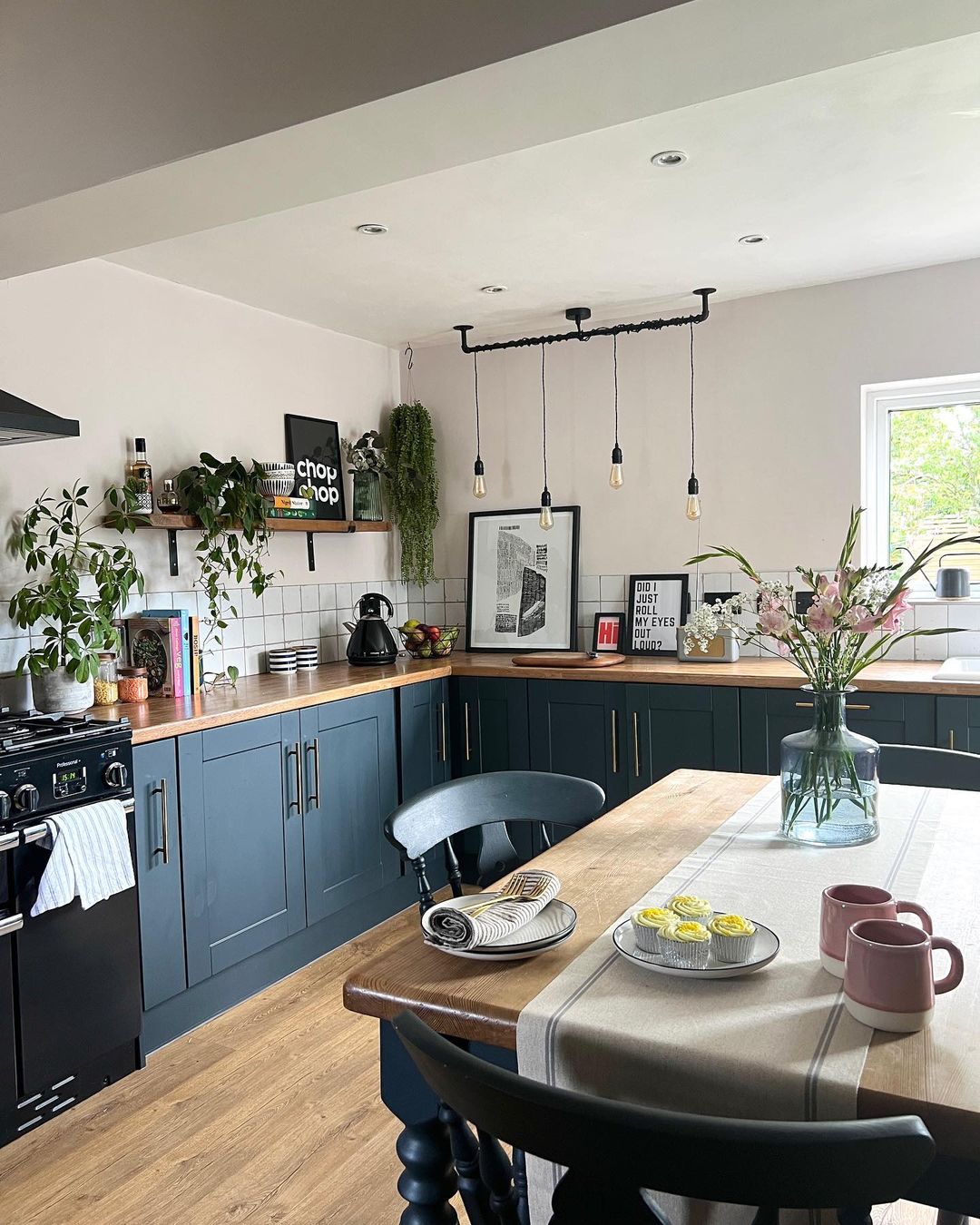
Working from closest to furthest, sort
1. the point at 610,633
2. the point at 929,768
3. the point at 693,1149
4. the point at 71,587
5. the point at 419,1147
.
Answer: the point at 693,1149 → the point at 419,1147 → the point at 929,768 → the point at 71,587 → the point at 610,633

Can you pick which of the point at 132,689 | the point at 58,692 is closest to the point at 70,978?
the point at 58,692

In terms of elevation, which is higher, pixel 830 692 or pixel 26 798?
pixel 830 692

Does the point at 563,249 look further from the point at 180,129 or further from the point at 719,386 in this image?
the point at 180,129

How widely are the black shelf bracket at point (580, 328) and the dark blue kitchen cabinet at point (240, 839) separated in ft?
6.98

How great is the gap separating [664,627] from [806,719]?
3.16ft

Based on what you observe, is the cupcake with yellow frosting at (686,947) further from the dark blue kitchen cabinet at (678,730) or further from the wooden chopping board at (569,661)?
the wooden chopping board at (569,661)

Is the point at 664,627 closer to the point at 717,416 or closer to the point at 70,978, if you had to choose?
the point at 717,416

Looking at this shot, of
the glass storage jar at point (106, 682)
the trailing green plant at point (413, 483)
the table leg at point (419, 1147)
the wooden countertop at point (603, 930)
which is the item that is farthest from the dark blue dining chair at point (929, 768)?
the trailing green plant at point (413, 483)

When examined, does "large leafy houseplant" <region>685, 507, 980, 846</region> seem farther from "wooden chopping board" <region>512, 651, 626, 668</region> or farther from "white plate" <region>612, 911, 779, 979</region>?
"wooden chopping board" <region>512, 651, 626, 668</region>

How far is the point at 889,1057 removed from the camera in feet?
3.55

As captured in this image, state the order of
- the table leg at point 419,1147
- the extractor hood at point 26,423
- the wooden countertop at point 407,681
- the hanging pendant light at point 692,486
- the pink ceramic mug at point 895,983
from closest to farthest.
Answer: the pink ceramic mug at point 895,983, the table leg at point 419,1147, the extractor hood at point 26,423, the wooden countertop at point 407,681, the hanging pendant light at point 692,486

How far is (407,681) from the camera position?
3.90 m

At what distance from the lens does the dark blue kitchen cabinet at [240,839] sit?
117 inches

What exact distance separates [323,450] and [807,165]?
2375 mm
